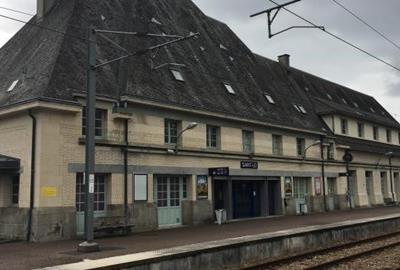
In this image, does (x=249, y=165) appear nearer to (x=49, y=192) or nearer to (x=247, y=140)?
(x=247, y=140)

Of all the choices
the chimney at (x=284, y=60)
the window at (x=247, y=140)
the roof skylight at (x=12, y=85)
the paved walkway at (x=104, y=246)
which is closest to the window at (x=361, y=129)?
the chimney at (x=284, y=60)

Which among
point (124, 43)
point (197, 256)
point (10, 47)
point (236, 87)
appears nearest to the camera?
point (197, 256)

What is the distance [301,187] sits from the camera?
1235 inches

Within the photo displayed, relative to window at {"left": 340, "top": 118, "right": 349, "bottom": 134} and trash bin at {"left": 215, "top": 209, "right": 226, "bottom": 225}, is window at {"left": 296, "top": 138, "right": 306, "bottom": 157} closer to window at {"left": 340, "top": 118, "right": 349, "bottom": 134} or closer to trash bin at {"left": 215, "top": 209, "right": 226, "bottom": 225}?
window at {"left": 340, "top": 118, "right": 349, "bottom": 134}

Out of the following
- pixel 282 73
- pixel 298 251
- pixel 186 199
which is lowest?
pixel 298 251

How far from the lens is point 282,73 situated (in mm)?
37562

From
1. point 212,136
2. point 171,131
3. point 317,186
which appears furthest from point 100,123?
point 317,186

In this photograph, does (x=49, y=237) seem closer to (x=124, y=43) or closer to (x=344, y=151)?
(x=124, y=43)

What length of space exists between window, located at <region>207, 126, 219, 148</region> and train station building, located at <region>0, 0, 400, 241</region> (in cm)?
9

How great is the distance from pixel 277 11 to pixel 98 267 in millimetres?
8745

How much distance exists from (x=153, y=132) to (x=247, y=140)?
724 cm

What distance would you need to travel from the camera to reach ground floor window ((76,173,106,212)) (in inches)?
738

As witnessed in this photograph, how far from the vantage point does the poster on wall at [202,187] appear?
2334 centimetres

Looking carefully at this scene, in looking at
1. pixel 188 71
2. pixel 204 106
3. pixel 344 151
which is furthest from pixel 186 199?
pixel 344 151
